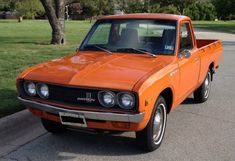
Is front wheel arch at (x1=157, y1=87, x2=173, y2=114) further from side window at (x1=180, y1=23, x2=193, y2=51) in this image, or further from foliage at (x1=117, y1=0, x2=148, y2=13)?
foliage at (x1=117, y1=0, x2=148, y2=13)

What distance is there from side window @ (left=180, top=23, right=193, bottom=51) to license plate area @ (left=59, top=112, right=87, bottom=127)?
217 cm

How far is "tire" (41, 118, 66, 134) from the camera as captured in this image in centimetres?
605

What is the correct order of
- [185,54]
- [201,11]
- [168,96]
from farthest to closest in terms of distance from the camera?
[201,11], [185,54], [168,96]

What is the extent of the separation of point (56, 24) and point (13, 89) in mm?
10681

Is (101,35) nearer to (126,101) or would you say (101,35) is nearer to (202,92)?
(126,101)

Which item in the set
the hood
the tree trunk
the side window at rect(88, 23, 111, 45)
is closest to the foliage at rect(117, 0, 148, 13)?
the tree trunk

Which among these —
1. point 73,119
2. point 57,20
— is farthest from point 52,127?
point 57,20

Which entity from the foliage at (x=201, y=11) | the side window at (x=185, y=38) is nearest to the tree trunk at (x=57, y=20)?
the side window at (x=185, y=38)

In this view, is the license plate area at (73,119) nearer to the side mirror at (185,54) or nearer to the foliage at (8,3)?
the side mirror at (185,54)

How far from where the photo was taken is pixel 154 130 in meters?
5.55

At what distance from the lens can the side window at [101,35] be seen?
269 inches

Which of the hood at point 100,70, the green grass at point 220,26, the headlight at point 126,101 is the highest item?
the hood at point 100,70

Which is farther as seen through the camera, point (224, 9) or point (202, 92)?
point (224, 9)

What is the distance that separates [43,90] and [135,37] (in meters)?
1.76
